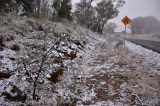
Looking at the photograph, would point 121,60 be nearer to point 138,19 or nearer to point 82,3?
point 82,3

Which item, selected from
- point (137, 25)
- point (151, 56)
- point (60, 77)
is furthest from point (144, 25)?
point (60, 77)

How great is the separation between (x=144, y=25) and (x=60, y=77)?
3661 inches

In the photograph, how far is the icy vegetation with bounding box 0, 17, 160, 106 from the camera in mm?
6562

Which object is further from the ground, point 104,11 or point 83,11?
point 83,11

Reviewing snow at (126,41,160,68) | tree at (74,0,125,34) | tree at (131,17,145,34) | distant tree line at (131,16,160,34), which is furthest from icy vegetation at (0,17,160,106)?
tree at (131,17,145,34)

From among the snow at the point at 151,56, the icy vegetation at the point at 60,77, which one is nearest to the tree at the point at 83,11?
the snow at the point at 151,56

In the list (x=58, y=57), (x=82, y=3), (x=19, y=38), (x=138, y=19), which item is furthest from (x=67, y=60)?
(x=138, y=19)

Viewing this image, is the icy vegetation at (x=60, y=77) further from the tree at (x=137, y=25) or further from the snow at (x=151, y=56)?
the tree at (x=137, y=25)

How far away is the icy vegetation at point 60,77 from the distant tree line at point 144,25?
8438 centimetres

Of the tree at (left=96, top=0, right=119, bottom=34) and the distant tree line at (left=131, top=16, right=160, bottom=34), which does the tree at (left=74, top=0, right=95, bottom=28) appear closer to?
the tree at (left=96, top=0, right=119, bottom=34)

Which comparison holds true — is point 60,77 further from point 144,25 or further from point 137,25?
point 144,25

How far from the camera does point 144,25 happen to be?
94375mm

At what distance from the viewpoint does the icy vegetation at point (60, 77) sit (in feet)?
21.5

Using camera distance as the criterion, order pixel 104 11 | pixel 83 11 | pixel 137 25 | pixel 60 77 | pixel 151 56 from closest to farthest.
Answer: pixel 60 77 → pixel 151 56 → pixel 104 11 → pixel 83 11 → pixel 137 25
